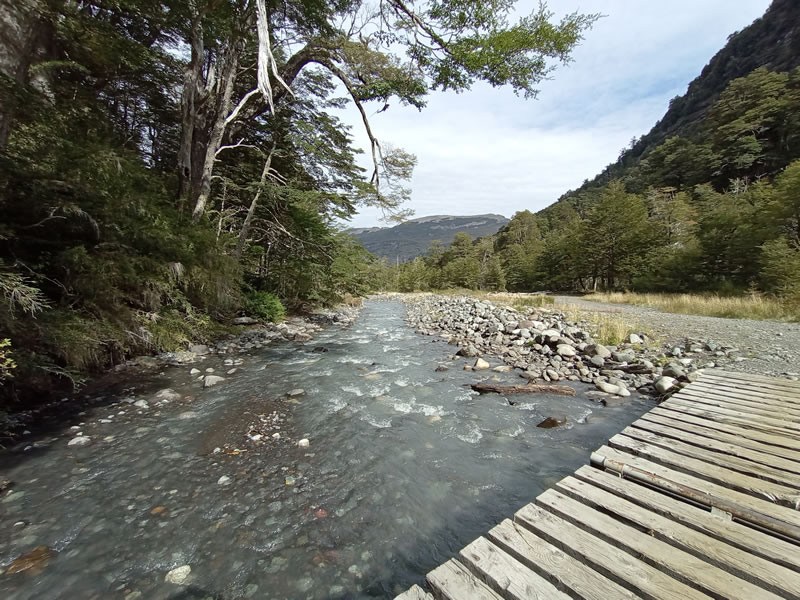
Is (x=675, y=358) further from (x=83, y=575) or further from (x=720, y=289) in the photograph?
Result: (x=720, y=289)

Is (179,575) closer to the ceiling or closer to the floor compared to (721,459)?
closer to the floor

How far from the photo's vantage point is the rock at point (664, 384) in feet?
16.8

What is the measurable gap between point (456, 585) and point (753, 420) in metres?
4.02

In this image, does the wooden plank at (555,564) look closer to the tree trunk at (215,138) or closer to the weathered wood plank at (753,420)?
the weathered wood plank at (753,420)

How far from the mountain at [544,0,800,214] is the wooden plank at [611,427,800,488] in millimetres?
73998

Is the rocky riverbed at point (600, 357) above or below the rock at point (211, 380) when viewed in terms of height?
below

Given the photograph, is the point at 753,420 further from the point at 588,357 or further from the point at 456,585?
the point at 456,585

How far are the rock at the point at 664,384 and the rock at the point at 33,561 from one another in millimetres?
7462

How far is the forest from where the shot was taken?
17.5 metres

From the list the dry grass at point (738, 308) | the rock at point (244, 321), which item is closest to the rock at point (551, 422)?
the rock at point (244, 321)

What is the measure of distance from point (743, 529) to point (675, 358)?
20.1 feet

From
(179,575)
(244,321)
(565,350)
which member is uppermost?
(244,321)

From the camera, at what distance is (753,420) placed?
131 inches

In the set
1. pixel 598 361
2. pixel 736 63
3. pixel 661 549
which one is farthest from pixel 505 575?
pixel 736 63
